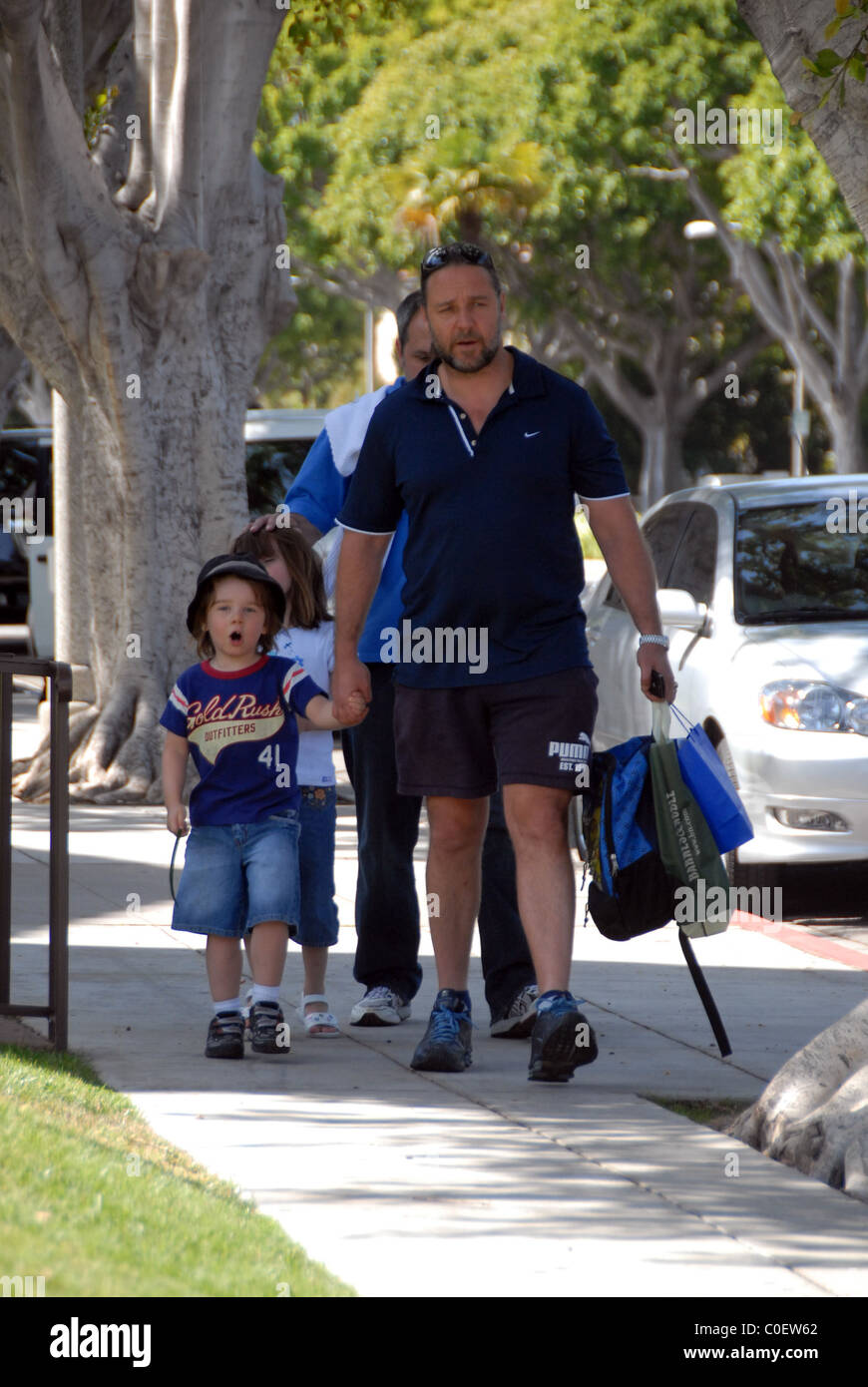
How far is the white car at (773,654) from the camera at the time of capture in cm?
816

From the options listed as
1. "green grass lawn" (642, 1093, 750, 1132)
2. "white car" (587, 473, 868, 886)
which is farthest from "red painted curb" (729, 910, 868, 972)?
"green grass lawn" (642, 1093, 750, 1132)

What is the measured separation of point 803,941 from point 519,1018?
2238 mm

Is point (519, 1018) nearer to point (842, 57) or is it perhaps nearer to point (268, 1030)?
point (268, 1030)

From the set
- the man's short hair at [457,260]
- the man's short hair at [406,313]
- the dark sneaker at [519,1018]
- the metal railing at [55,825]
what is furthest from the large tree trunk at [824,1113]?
the man's short hair at [406,313]

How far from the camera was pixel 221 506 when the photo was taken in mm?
12008

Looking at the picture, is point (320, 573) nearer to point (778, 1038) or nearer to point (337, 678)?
point (337, 678)

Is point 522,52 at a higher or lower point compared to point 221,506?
higher

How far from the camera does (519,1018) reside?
5.96m

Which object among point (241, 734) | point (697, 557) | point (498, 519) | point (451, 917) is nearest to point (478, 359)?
point (498, 519)

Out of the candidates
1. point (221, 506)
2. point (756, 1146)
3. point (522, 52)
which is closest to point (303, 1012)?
point (756, 1146)

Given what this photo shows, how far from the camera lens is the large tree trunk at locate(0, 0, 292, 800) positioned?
11.6 m

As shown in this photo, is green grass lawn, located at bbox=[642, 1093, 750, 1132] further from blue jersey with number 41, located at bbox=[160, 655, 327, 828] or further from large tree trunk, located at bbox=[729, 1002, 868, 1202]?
blue jersey with number 41, located at bbox=[160, 655, 327, 828]

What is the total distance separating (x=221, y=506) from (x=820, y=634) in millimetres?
4615

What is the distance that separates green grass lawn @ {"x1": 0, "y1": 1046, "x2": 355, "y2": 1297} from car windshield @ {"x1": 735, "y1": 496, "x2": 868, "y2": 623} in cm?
479
